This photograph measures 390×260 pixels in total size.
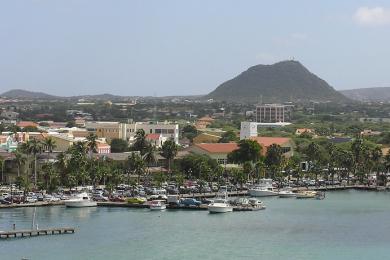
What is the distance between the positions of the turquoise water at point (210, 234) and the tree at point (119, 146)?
32.8 meters

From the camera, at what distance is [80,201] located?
55.7m

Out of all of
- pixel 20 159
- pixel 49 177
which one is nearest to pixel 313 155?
pixel 20 159

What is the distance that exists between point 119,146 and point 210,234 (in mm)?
46265

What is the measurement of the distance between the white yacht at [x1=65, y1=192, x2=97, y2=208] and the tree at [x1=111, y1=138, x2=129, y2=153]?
32.8m

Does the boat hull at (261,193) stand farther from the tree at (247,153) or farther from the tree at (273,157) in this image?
the tree at (247,153)

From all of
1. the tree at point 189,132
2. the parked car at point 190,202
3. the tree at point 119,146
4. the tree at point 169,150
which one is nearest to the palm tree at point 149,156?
the tree at point 169,150

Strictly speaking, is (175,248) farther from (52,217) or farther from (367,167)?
(367,167)

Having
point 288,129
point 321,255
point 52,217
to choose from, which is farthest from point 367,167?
point 288,129

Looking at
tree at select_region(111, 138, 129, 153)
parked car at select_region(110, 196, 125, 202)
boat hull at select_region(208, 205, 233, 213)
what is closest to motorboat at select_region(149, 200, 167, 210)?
parked car at select_region(110, 196, 125, 202)

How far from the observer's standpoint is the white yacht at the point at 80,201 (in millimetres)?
55594

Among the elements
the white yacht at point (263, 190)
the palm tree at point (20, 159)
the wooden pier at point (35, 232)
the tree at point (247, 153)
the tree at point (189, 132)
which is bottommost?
the white yacht at point (263, 190)

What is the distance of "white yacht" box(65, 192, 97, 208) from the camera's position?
5559 centimetres

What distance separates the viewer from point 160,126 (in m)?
101

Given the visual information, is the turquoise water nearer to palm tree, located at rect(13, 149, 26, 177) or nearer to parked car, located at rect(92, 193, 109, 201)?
parked car, located at rect(92, 193, 109, 201)
